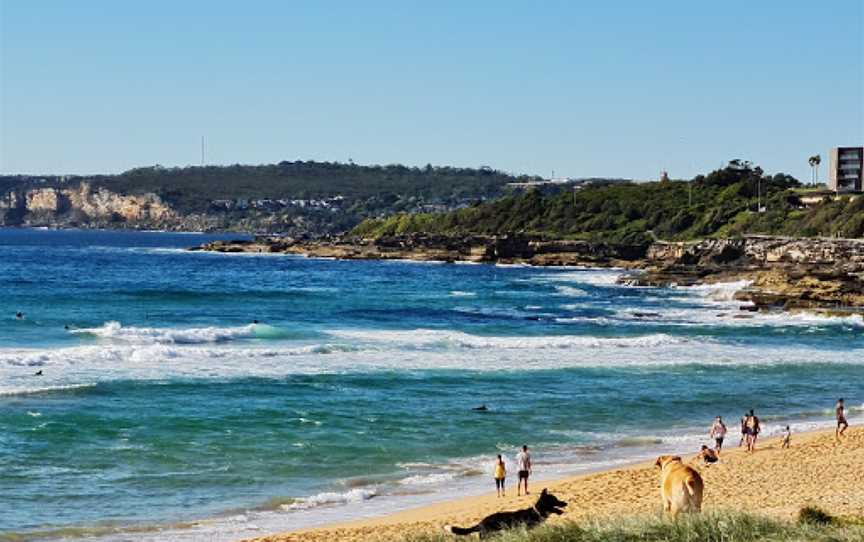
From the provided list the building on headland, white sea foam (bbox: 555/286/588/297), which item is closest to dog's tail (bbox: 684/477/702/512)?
white sea foam (bbox: 555/286/588/297)

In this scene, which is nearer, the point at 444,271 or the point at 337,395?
the point at 337,395

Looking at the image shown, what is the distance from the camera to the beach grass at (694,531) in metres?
11.4

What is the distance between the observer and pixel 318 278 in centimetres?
Answer: 8706

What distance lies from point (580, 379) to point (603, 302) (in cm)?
3031

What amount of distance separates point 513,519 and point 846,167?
12033 centimetres

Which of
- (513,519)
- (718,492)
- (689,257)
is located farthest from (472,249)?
(513,519)

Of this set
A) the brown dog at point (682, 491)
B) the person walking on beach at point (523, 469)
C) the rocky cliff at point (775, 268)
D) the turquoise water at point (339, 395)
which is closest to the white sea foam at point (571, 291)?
the rocky cliff at point (775, 268)

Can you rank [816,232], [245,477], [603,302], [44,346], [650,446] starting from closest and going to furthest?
[245,477], [650,446], [44,346], [603,302], [816,232]

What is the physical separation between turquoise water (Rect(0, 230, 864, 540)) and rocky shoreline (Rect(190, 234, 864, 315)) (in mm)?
4766

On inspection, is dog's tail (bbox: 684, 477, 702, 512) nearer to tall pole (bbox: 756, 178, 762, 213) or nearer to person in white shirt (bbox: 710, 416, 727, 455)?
person in white shirt (bbox: 710, 416, 727, 455)

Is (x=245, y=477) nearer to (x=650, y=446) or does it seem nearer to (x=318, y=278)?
(x=650, y=446)

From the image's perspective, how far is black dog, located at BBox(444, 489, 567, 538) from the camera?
13.1 meters

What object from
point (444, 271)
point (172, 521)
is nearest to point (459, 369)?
point (172, 521)


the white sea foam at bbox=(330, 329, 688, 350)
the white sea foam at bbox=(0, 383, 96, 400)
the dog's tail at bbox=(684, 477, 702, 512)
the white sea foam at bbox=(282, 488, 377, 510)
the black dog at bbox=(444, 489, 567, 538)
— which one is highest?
the dog's tail at bbox=(684, 477, 702, 512)
